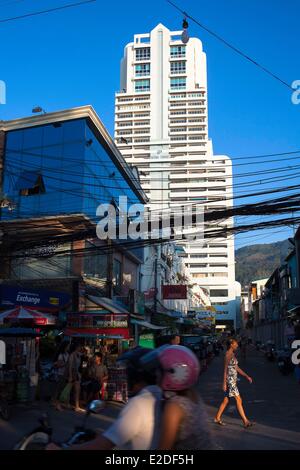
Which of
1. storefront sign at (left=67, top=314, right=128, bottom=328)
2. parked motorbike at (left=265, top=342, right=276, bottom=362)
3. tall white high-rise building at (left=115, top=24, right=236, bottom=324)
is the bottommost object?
parked motorbike at (left=265, top=342, right=276, bottom=362)

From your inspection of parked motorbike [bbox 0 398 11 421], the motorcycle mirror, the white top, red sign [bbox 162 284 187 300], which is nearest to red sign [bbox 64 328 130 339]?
parked motorbike [bbox 0 398 11 421]

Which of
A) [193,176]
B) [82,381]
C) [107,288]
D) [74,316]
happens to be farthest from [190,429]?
[193,176]

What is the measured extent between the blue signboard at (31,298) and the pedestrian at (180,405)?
48.0ft

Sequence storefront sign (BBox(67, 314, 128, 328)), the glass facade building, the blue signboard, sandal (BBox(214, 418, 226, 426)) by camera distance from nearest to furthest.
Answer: sandal (BBox(214, 418, 226, 426)) < storefront sign (BBox(67, 314, 128, 328)) < the blue signboard < the glass facade building

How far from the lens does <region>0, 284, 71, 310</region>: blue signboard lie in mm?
17156

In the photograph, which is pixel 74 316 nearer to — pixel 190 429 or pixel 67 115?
pixel 67 115

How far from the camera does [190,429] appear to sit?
3.21 m

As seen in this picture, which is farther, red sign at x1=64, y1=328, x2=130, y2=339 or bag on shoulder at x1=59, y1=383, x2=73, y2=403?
red sign at x1=64, y1=328, x2=130, y2=339

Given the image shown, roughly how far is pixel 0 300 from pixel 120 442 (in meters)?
14.9

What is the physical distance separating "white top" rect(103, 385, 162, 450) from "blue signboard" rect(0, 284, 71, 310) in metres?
14.7

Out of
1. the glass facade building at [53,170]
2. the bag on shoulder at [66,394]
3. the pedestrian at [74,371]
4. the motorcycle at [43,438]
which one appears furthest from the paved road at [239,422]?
the glass facade building at [53,170]

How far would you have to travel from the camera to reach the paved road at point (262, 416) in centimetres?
841

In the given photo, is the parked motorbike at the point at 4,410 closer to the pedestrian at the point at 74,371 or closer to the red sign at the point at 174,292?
the pedestrian at the point at 74,371

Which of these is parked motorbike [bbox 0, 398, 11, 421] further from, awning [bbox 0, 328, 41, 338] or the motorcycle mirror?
the motorcycle mirror
